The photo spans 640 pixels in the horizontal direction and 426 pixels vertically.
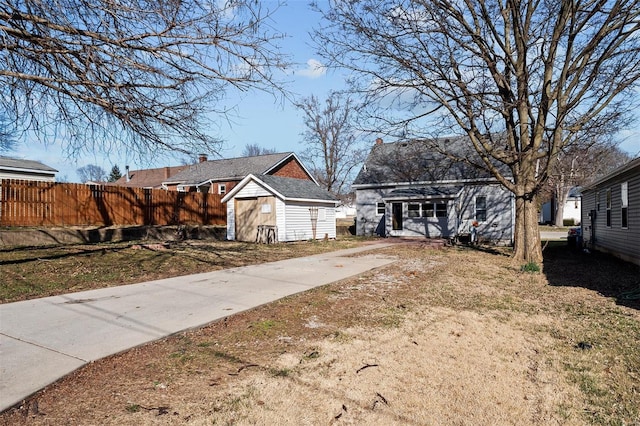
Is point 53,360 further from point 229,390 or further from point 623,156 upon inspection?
point 623,156

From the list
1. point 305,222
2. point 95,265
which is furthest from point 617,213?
point 95,265

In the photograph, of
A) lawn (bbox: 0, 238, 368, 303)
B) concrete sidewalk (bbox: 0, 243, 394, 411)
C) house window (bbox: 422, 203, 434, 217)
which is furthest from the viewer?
house window (bbox: 422, 203, 434, 217)

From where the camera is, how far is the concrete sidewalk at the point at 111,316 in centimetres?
384

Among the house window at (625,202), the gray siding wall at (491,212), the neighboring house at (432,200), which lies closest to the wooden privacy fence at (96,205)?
the neighboring house at (432,200)

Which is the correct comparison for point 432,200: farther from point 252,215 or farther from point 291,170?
point 291,170

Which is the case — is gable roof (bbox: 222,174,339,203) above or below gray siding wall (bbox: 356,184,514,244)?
above

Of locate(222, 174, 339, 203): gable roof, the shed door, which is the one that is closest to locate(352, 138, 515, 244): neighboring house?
locate(222, 174, 339, 203): gable roof

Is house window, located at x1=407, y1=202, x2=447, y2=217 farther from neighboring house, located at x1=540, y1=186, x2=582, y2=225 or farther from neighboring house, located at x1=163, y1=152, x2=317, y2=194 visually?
neighboring house, located at x1=540, y1=186, x2=582, y2=225

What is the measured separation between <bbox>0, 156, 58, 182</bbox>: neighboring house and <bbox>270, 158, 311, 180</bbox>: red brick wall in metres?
15.7

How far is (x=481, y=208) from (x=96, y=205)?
63.0ft

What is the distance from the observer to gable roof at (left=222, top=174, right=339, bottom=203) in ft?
64.9

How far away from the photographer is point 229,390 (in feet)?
11.3

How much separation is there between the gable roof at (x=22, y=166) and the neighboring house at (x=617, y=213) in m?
30.2

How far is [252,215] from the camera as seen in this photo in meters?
20.6
